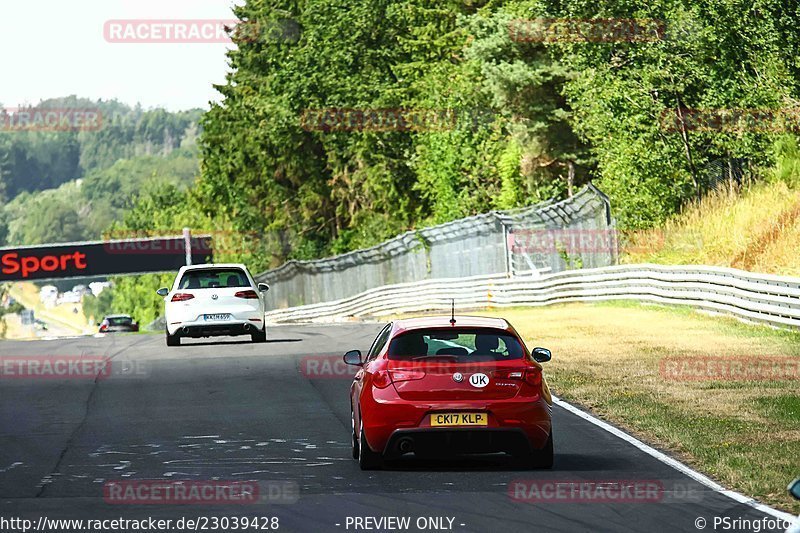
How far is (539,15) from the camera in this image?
47.8m

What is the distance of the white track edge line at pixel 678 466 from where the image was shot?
418 inches

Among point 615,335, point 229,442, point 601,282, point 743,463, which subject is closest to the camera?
point 743,463

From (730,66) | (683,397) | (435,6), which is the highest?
(435,6)

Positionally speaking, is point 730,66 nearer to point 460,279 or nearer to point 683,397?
point 460,279

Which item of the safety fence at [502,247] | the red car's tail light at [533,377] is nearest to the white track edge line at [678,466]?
the red car's tail light at [533,377]

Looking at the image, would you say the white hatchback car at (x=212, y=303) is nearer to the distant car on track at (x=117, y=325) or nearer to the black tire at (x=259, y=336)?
the black tire at (x=259, y=336)

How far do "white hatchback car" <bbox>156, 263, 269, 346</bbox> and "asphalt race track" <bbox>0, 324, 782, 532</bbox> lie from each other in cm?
508

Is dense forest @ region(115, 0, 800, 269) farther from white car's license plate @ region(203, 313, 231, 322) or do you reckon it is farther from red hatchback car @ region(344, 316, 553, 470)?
red hatchback car @ region(344, 316, 553, 470)

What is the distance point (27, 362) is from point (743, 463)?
18720mm

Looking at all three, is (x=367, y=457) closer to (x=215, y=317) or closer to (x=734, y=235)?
(x=215, y=317)

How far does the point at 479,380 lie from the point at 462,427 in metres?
0.40

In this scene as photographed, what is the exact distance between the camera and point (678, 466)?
13.2 m

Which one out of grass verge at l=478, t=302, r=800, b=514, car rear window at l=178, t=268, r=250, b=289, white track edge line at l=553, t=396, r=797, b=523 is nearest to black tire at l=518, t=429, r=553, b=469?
white track edge line at l=553, t=396, r=797, b=523

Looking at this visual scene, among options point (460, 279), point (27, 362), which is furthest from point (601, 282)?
point (27, 362)
